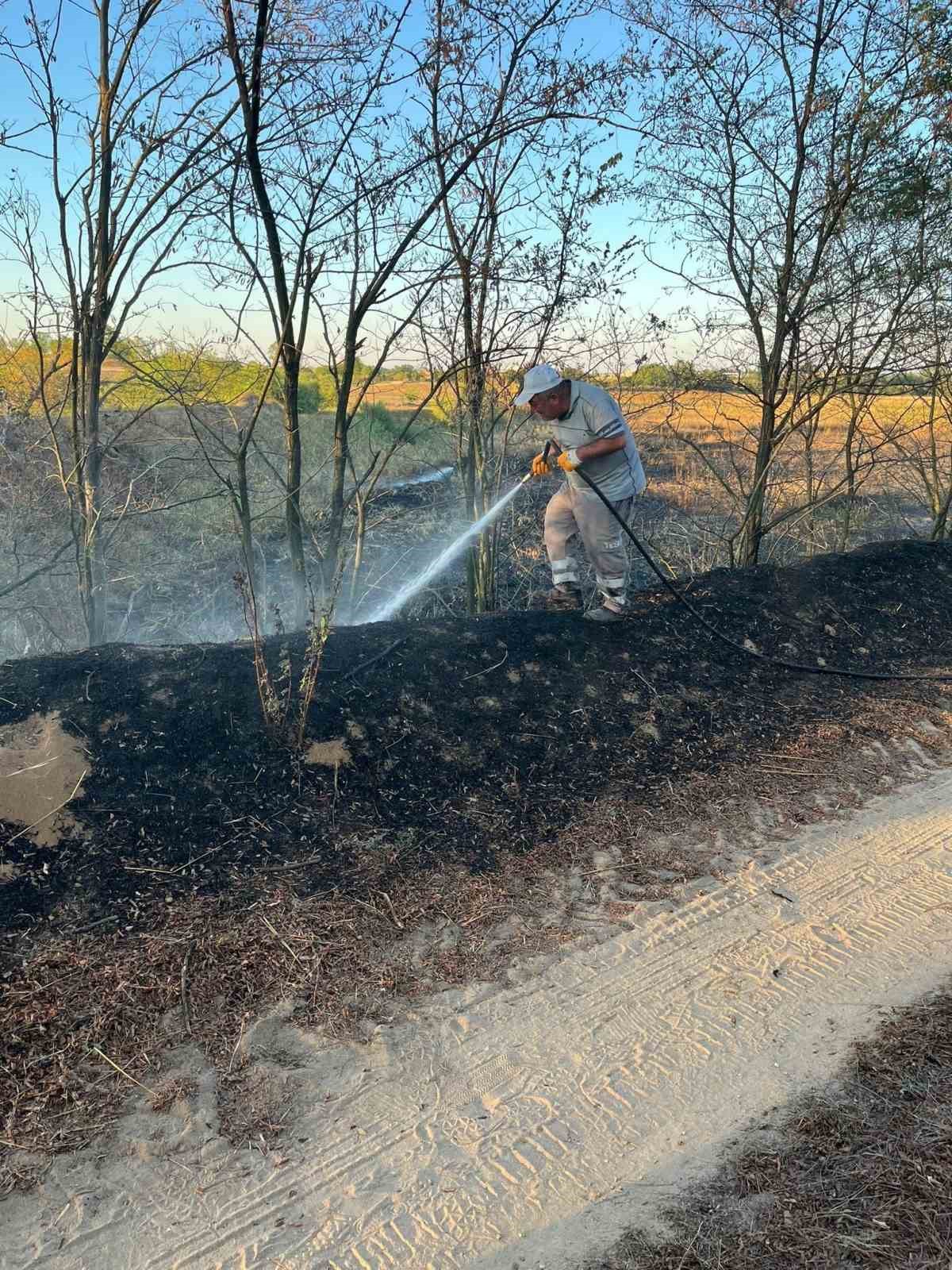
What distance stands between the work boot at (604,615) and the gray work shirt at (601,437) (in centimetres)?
78

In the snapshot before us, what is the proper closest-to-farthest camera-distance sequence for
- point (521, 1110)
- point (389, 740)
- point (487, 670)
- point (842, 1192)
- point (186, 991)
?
point (842, 1192)
point (521, 1110)
point (186, 991)
point (389, 740)
point (487, 670)

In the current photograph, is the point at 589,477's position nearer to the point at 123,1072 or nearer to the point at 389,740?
the point at 389,740

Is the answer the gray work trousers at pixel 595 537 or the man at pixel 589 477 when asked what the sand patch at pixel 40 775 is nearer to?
the man at pixel 589 477

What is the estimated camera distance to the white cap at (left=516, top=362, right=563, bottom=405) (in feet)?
20.5

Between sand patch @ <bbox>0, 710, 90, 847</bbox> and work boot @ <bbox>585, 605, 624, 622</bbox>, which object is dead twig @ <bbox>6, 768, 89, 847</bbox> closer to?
sand patch @ <bbox>0, 710, 90, 847</bbox>

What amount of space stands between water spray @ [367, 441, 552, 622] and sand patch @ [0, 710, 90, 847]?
366cm

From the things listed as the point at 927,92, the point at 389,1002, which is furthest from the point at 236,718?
the point at 927,92

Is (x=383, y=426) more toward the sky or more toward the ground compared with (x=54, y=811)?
more toward the sky

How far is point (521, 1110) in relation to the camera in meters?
3.02

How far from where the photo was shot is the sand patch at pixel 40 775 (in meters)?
4.15

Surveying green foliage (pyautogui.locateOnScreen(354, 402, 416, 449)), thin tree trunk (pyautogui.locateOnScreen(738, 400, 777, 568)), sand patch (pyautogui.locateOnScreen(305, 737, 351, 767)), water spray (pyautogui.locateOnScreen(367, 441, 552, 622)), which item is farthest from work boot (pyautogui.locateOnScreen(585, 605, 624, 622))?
green foliage (pyautogui.locateOnScreen(354, 402, 416, 449))

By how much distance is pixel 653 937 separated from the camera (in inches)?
156

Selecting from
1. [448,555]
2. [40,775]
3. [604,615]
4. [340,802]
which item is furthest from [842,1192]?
[448,555]

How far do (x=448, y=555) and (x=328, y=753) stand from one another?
12.2ft
